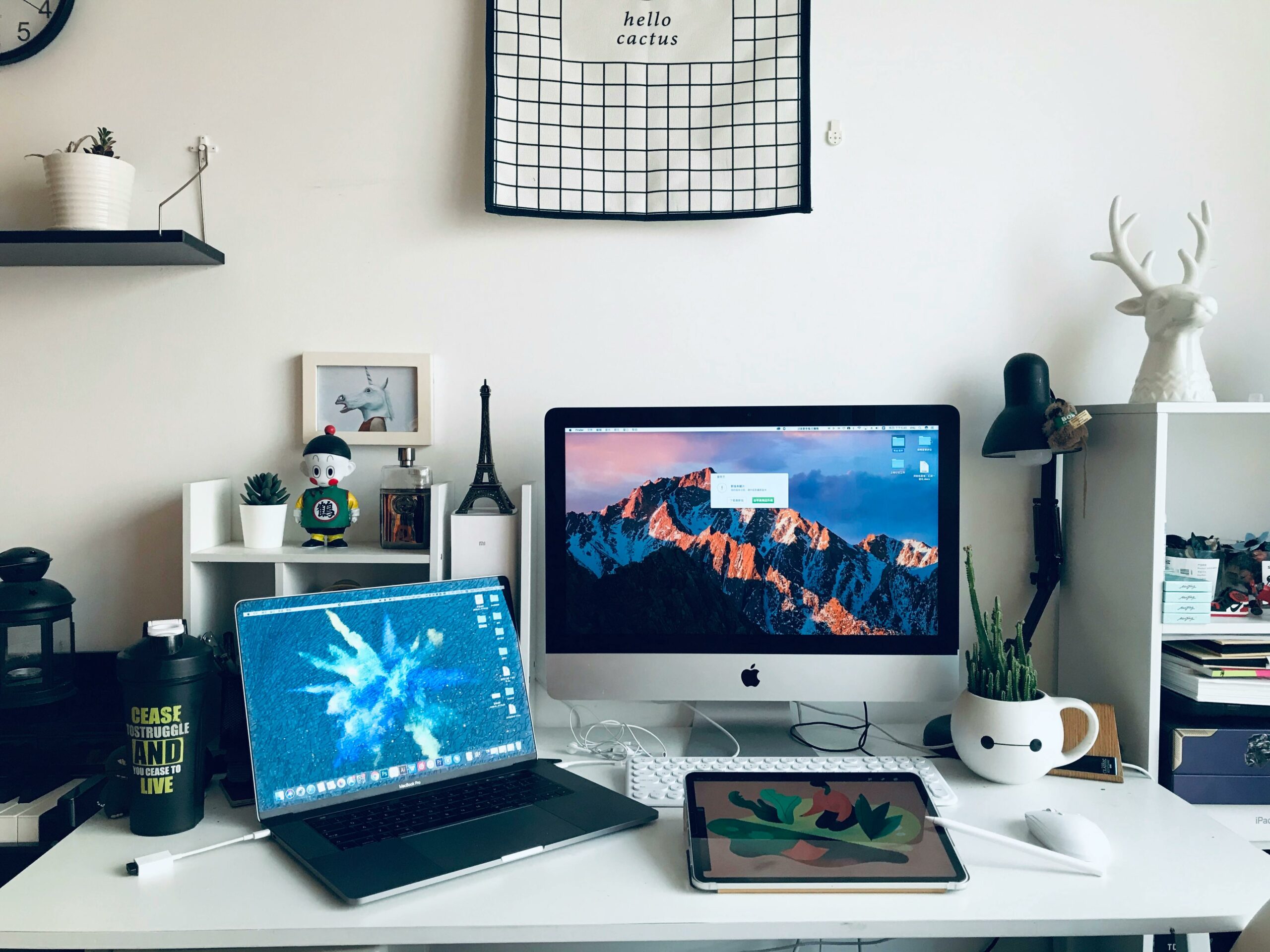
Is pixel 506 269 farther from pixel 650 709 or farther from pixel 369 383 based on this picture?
pixel 650 709

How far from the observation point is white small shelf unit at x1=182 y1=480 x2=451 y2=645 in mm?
1342

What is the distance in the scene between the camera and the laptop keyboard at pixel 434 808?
1.01 metres

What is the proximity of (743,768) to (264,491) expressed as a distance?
863mm

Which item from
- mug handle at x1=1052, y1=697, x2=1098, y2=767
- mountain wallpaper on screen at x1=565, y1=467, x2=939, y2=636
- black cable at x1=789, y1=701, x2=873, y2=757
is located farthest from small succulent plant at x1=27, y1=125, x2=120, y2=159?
mug handle at x1=1052, y1=697, x2=1098, y2=767

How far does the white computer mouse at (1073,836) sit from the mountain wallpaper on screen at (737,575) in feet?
1.13

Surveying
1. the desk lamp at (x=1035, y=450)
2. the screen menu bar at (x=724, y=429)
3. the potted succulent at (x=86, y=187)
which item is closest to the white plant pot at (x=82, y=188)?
the potted succulent at (x=86, y=187)

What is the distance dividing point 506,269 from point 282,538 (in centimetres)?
61

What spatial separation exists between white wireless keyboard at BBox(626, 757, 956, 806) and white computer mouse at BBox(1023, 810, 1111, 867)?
0.42 feet

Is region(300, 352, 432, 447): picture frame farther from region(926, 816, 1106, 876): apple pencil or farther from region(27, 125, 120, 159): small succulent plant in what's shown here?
region(926, 816, 1106, 876): apple pencil

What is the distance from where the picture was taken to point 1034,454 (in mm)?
1404

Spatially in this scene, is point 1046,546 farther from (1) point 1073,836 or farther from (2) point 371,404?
(2) point 371,404

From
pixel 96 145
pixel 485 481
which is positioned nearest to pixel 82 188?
pixel 96 145

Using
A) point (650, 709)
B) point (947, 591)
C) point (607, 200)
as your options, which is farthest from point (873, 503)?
point (607, 200)

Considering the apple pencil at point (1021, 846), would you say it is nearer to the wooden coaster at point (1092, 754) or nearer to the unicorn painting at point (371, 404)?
the wooden coaster at point (1092, 754)
